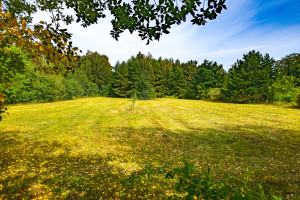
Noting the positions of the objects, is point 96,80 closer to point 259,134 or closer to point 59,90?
point 59,90

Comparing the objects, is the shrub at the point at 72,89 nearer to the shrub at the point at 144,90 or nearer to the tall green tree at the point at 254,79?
the shrub at the point at 144,90

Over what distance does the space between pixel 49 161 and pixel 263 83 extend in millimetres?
34329

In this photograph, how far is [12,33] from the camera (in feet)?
10.5

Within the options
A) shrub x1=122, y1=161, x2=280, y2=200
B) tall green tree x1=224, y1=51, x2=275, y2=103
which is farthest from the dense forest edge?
shrub x1=122, y1=161, x2=280, y2=200

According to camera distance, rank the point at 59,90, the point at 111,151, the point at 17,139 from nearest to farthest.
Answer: the point at 111,151 < the point at 17,139 < the point at 59,90

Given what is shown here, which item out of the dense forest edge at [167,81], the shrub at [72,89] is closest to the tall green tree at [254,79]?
the dense forest edge at [167,81]

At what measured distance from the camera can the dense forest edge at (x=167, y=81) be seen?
26.3 m

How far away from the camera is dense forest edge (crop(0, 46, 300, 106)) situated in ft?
86.2

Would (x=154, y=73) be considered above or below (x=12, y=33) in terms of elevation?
above

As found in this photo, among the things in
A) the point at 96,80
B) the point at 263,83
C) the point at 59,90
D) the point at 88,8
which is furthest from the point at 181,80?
the point at 88,8

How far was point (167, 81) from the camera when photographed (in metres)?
55.8

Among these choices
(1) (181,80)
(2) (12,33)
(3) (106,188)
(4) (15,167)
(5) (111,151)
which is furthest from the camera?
(1) (181,80)

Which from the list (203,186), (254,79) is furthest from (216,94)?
(203,186)

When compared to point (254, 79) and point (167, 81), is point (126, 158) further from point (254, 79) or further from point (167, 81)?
point (167, 81)
